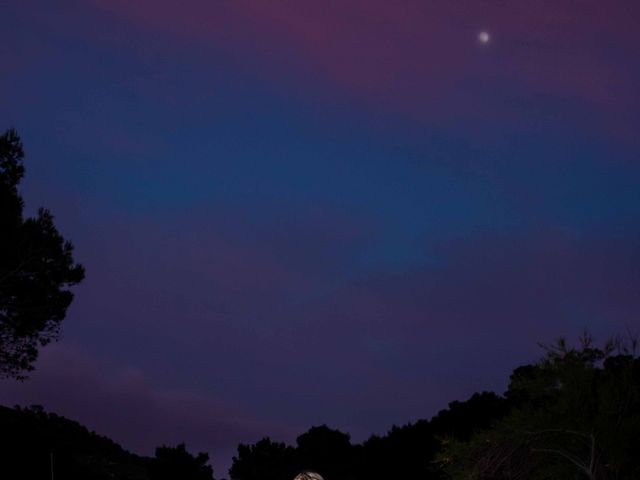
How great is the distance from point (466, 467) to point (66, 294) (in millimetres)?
21303

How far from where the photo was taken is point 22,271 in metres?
34.6

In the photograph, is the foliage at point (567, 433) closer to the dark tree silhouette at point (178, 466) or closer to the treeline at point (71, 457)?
the treeline at point (71, 457)

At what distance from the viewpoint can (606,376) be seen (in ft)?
80.8

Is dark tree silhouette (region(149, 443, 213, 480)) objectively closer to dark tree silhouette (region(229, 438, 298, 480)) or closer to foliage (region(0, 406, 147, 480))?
foliage (region(0, 406, 147, 480))

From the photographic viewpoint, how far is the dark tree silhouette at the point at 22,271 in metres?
34.1

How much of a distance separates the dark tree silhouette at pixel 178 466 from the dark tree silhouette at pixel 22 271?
10621 millimetres

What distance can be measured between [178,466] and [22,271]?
561 inches

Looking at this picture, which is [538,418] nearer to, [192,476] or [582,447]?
[582,447]

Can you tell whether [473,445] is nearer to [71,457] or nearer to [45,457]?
[45,457]

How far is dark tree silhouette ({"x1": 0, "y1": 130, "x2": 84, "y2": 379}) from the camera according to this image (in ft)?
112

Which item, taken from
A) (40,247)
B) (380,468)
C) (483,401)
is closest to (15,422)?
(40,247)

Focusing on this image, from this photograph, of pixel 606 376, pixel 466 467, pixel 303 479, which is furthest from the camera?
pixel 606 376

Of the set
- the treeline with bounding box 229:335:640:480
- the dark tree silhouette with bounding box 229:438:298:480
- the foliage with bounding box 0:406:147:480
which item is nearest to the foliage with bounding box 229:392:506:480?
the dark tree silhouette with bounding box 229:438:298:480

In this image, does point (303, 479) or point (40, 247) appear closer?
point (303, 479)
